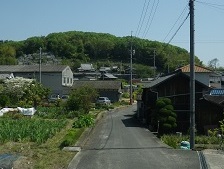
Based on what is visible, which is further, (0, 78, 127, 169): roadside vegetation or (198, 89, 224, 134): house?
(198, 89, 224, 134): house

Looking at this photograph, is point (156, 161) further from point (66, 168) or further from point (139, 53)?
point (139, 53)

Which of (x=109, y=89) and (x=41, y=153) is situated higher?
(x=109, y=89)

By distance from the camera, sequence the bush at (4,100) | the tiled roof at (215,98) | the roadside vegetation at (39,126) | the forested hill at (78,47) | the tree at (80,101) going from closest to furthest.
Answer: the roadside vegetation at (39,126)
the tiled roof at (215,98)
the tree at (80,101)
the bush at (4,100)
the forested hill at (78,47)

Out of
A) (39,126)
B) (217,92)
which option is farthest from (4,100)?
(217,92)

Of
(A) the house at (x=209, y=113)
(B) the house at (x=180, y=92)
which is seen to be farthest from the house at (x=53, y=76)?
(A) the house at (x=209, y=113)

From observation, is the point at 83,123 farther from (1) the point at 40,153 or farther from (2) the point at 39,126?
(1) the point at 40,153

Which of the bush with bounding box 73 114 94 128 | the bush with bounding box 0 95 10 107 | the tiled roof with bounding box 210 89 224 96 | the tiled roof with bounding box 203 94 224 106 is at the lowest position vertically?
the bush with bounding box 73 114 94 128

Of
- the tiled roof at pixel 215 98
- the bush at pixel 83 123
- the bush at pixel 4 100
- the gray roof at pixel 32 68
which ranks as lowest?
the bush at pixel 83 123

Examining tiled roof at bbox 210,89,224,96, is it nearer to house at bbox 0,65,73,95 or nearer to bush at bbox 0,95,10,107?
bush at bbox 0,95,10,107

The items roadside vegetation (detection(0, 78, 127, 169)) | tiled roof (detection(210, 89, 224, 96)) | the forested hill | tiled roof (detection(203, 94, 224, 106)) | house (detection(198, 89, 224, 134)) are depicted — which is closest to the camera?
roadside vegetation (detection(0, 78, 127, 169))

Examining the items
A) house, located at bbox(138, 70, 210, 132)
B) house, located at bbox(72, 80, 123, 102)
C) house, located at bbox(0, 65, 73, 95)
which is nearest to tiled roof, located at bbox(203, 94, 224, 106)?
house, located at bbox(138, 70, 210, 132)

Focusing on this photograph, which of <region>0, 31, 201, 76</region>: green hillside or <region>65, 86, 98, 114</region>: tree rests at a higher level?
<region>0, 31, 201, 76</region>: green hillside

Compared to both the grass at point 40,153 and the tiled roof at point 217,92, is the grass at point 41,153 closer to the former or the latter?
A: the grass at point 40,153

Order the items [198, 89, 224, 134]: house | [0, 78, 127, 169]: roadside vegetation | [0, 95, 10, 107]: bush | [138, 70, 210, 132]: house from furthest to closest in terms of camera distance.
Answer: [0, 95, 10, 107]: bush → [138, 70, 210, 132]: house → [198, 89, 224, 134]: house → [0, 78, 127, 169]: roadside vegetation
